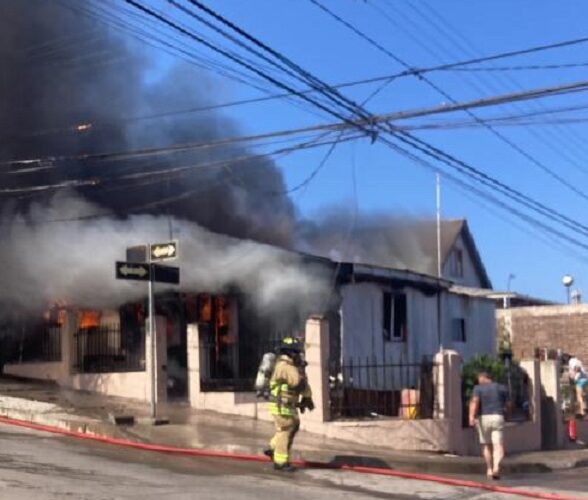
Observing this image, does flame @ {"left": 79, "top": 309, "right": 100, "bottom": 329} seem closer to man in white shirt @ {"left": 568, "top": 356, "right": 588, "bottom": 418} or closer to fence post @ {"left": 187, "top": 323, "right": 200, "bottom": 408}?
fence post @ {"left": 187, "top": 323, "right": 200, "bottom": 408}

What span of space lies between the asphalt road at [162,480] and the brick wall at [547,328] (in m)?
19.5

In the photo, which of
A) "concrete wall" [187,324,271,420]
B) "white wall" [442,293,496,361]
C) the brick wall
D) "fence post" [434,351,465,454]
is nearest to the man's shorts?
"fence post" [434,351,465,454]

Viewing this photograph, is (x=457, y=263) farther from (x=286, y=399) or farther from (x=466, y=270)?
(x=286, y=399)

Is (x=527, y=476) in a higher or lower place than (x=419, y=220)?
lower

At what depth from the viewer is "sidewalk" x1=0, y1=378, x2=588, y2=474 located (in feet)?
37.6

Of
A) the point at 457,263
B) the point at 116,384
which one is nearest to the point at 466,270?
the point at 457,263

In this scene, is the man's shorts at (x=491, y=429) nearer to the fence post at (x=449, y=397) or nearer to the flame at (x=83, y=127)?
the fence post at (x=449, y=397)

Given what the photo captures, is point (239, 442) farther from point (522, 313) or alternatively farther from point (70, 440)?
point (522, 313)

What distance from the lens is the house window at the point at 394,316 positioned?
19625mm

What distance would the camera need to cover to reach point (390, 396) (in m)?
14.2

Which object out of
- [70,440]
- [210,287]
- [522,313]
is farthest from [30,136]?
[522,313]

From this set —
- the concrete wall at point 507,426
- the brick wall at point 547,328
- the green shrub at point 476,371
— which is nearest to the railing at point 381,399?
the concrete wall at point 507,426

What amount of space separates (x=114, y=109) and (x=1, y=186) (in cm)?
375

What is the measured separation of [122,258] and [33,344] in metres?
2.90
